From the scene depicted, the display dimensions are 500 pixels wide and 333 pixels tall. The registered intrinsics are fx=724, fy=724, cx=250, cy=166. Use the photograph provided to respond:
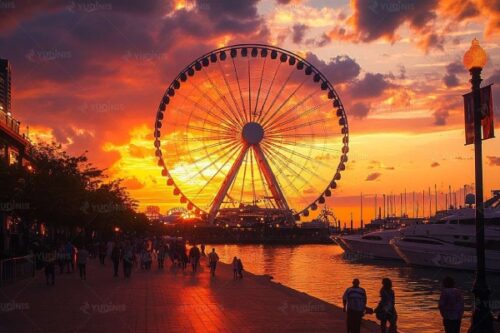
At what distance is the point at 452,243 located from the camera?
207 ft

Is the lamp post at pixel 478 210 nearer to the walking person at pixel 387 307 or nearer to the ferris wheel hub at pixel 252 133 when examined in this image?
the walking person at pixel 387 307

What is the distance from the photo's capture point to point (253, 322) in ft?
63.6

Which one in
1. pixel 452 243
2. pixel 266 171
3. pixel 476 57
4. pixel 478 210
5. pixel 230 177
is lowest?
pixel 452 243

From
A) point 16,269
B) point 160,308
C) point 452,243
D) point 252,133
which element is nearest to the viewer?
point 160,308

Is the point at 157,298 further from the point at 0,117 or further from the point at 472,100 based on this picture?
Result: the point at 0,117

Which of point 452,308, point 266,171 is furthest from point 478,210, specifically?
point 266,171

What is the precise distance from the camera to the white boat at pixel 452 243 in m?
58.2

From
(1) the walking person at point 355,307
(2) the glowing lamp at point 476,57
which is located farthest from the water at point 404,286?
(2) the glowing lamp at point 476,57

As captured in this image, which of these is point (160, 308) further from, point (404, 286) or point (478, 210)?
point (404, 286)

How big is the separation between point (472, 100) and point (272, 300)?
12.4 meters

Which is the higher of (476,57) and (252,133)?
(252,133)

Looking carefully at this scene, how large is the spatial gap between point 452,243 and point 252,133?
68.5ft

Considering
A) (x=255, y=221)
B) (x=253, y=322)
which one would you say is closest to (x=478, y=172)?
(x=253, y=322)

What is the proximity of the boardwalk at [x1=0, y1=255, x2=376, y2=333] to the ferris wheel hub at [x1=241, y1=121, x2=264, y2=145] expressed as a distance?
119ft
